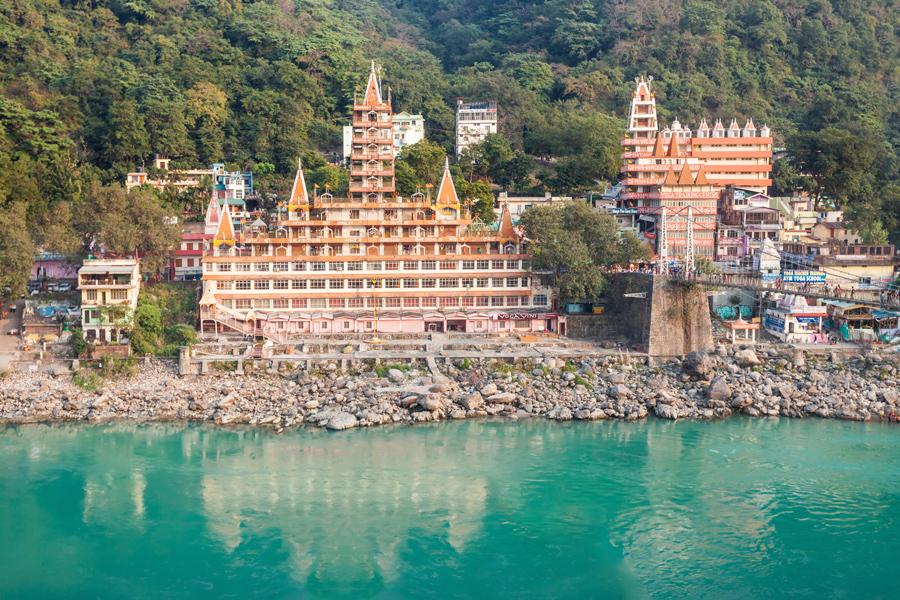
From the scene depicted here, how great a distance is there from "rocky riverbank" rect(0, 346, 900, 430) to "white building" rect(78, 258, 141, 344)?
1.95 metres

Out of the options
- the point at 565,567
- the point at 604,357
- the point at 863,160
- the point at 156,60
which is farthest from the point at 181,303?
the point at 863,160

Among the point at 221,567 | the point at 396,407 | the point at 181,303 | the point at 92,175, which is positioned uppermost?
the point at 92,175

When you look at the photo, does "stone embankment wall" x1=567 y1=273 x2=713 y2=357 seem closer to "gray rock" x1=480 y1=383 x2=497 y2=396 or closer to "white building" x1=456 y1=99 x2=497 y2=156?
"gray rock" x1=480 y1=383 x2=497 y2=396

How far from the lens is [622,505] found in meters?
23.4

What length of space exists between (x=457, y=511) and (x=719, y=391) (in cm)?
1067

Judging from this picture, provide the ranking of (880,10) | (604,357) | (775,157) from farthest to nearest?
(880,10)
(775,157)
(604,357)

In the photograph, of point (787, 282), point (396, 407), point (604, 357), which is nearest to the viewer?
point (396, 407)

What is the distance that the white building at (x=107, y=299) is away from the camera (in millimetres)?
32781

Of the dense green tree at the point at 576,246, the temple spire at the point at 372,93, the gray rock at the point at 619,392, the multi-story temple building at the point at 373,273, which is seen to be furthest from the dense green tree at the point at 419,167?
the gray rock at the point at 619,392

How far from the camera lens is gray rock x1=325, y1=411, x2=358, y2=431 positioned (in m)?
27.9

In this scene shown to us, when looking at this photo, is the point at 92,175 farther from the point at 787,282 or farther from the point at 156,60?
the point at 787,282

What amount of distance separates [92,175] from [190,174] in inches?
184

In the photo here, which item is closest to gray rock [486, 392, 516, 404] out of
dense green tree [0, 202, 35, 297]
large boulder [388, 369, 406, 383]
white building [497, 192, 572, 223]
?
large boulder [388, 369, 406, 383]

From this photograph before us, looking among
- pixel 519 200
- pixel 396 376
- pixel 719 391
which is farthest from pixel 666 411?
pixel 519 200
